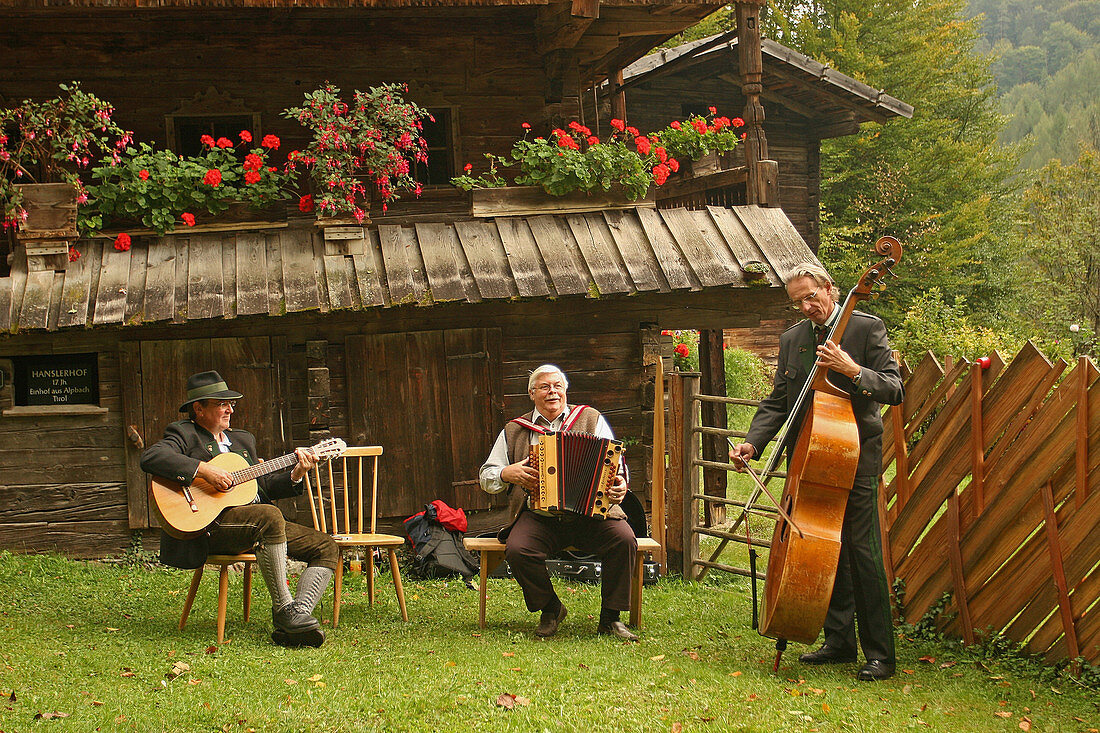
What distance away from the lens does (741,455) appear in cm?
511

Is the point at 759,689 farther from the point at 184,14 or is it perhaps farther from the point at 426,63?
the point at 184,14

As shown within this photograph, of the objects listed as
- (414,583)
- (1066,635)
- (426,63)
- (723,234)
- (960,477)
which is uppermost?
(426,63)

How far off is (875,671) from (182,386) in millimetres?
5949

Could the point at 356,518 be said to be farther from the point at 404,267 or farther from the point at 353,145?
the point at 353,145

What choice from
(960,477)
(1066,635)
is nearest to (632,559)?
(960,477)

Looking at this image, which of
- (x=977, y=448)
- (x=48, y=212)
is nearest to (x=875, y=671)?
(x=977, y=448)

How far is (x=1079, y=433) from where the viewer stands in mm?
4648

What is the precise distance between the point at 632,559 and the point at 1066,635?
7.61 feet

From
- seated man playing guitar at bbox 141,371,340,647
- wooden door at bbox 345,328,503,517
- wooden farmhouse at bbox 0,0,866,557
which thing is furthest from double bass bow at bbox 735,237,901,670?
wooden door at bbox 345,328,503,517

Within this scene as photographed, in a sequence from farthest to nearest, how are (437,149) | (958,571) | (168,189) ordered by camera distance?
(437,149) < (168,189) < (958,571)

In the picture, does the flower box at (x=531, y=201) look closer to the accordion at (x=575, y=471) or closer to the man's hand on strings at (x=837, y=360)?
the accordion at (x=575, y=471)

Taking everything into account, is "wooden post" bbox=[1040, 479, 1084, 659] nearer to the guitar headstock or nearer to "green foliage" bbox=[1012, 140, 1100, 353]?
the guitar headstock

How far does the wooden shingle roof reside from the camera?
25.3 ft

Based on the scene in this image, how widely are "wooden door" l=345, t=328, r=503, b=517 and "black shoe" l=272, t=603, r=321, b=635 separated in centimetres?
288
